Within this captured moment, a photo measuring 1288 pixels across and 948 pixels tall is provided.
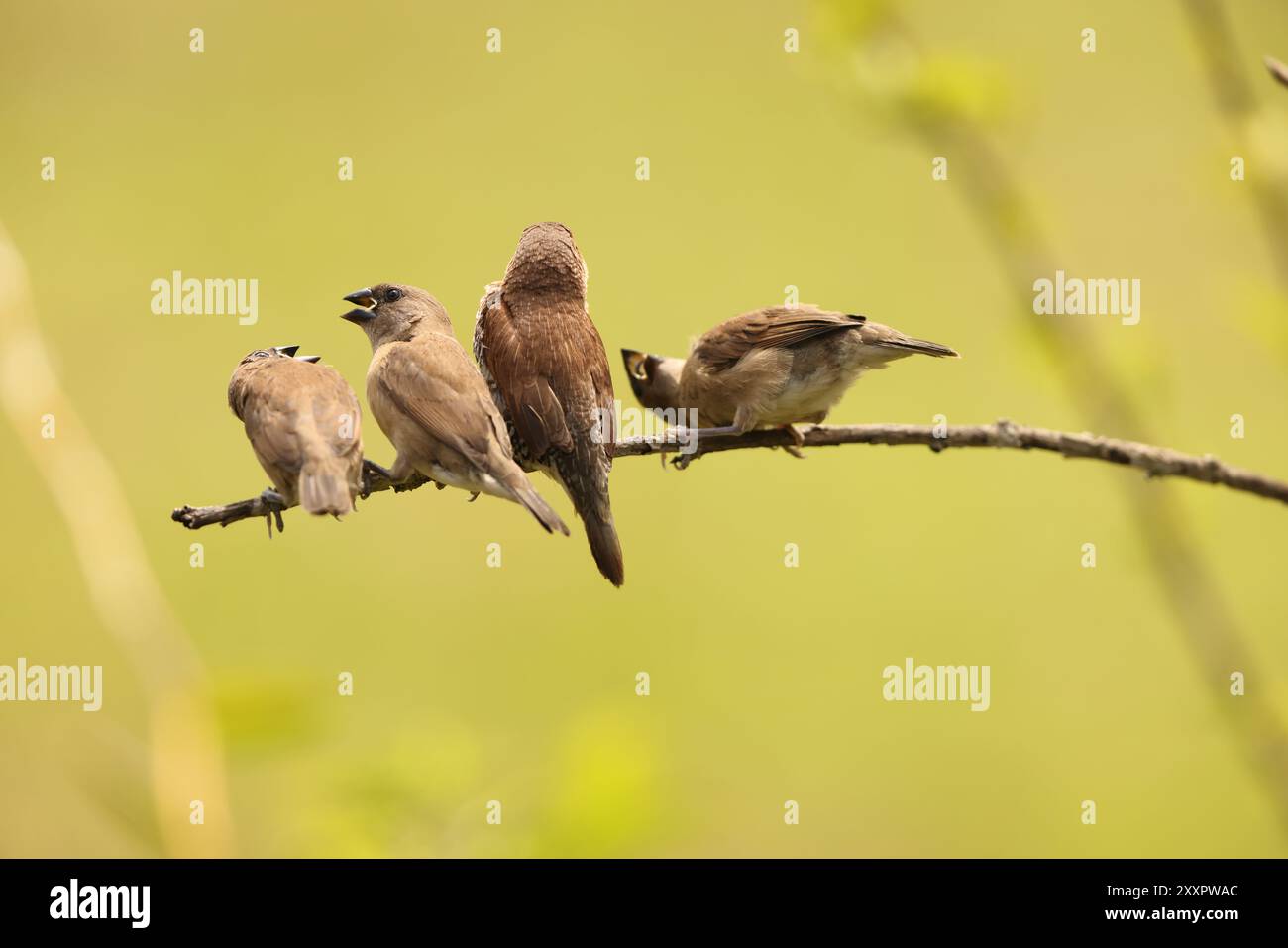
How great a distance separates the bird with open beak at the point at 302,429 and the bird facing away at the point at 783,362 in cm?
138

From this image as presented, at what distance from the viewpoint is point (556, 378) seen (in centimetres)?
415

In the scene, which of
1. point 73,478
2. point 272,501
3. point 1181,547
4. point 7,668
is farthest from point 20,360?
point 7,668

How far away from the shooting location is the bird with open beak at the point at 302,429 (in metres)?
3.52

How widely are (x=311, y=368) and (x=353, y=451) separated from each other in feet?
1.48

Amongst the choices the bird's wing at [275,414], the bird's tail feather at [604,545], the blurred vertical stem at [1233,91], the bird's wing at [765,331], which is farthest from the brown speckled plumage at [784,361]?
the bird's wing at [275,414]

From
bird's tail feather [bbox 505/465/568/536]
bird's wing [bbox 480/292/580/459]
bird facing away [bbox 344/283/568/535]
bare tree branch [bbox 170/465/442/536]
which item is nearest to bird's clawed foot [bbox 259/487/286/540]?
bare tree branch [bbox 170/465/442/536]

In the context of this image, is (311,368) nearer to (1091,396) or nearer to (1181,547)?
(1091,396)

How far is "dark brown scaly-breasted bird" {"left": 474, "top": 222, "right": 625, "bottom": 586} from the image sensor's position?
4.02m

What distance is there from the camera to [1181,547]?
3.65 m

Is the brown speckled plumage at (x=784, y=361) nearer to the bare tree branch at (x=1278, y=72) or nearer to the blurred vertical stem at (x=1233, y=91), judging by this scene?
the blurred vertical stem at (x=1233, y=91)

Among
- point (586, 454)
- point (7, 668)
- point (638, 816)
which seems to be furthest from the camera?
point (7, 668)

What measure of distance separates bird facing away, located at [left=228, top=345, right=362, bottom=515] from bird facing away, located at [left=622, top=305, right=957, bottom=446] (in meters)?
1.39

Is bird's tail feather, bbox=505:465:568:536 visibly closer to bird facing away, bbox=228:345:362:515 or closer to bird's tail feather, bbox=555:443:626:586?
bird's tail feather, bbox=555:443:626:586

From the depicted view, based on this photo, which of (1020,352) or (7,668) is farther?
(7,668)
